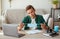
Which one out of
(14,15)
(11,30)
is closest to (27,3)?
(14,15)

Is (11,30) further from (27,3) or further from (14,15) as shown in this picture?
(27,3)

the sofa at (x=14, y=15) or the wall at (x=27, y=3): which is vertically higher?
the wall at (x=27, y=3)

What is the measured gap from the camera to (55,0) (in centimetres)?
409

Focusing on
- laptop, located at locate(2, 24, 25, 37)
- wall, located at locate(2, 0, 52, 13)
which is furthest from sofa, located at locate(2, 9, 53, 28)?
laptop, located at locate(2, 24, 25, 37)

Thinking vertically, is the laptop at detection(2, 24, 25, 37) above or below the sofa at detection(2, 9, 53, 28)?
below

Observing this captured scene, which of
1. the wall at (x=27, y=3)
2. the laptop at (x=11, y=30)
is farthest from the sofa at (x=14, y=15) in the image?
the laptop at (x=11, y=30)

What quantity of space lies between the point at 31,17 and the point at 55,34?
0.63 metres

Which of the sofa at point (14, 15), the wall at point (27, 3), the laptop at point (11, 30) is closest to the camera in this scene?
the laptop at point (11, 30)

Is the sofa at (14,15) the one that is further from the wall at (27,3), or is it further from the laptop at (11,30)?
the laptop at (11,30)

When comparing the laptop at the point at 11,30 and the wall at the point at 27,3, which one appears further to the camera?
the wall at the point at 27,3

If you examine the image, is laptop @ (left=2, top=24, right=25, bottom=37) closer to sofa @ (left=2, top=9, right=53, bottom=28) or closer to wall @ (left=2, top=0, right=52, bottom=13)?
sofa @ (left=2, top=9, right=53, bottom=28)

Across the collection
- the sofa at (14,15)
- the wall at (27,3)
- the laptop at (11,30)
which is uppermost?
the wall at (27,3)

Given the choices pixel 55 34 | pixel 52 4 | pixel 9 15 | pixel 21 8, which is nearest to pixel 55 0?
pixel 52 4

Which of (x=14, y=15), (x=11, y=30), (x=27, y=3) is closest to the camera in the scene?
(x=11, y=30)
